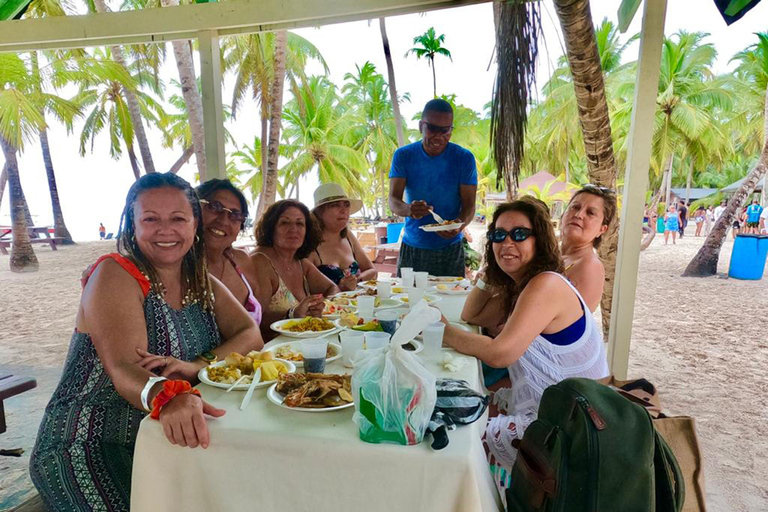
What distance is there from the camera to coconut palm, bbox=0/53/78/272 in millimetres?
12970

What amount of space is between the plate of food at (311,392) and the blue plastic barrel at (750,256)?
13978mm

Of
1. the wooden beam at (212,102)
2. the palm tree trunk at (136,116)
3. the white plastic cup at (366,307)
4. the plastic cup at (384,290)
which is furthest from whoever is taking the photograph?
the palm tree trunk at (136,116)

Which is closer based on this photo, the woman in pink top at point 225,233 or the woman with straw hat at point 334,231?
the woman in pink top at point 225,233

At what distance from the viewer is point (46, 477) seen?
5.48 ft

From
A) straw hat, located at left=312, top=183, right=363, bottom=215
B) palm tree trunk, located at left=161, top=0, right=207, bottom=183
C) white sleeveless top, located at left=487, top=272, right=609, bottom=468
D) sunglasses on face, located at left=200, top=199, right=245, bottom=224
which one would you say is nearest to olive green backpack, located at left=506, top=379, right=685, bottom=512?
white sleeveless top, located at left=487, top=272, right=609, bottom=468

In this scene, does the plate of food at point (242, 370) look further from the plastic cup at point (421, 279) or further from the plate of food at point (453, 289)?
the plate of food at point (453, 289)

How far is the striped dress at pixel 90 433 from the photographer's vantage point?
1.68 meters

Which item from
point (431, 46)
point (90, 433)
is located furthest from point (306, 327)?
point (431, 46)

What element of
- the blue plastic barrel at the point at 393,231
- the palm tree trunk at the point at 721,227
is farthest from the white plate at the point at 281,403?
the palm tree trunk at the point at 721,227

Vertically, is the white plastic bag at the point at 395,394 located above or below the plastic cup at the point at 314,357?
above

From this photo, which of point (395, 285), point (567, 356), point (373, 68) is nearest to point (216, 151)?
point (395, 285)

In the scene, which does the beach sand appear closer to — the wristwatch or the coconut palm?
the coconut palm

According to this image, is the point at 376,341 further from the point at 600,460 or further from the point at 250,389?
the point at 600,460

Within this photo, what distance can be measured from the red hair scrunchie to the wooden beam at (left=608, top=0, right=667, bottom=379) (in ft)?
10.1
